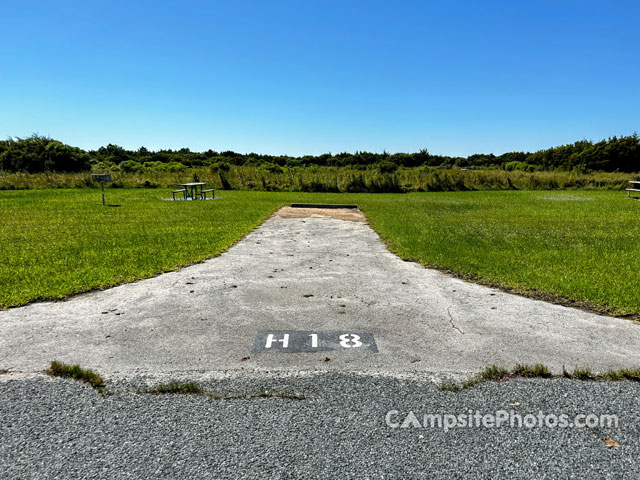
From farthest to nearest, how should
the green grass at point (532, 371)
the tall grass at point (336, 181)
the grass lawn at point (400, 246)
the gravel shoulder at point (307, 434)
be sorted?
the tall grass at point (336, 181)
the grass lawn at point (400, 246)
the green grass at point (532, 371)
the gravel shoulder at point (307, 434)

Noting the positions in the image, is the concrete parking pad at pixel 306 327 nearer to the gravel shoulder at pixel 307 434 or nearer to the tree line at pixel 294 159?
the gravel shoulder at pixel 307 434

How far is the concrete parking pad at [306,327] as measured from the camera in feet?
10.2

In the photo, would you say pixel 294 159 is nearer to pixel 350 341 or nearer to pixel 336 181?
pixel 336 181

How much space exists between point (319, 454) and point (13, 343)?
2.95m

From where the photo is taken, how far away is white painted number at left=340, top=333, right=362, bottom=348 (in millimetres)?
3422

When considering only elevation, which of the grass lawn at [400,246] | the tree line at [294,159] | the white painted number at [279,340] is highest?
the tree line at [294,159]

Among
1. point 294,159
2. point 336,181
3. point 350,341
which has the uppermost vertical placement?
point 294,159

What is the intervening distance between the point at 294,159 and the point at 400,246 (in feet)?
179

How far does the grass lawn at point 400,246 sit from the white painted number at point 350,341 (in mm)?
2678

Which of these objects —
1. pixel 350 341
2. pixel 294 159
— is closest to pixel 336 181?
pixel 350 341

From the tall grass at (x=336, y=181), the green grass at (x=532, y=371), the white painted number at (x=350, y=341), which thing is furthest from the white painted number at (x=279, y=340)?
the tall grass at (x=336, y=181)

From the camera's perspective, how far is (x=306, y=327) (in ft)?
12.5

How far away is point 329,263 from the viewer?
6.60m

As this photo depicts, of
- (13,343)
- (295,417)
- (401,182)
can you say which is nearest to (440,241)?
(295,417)
